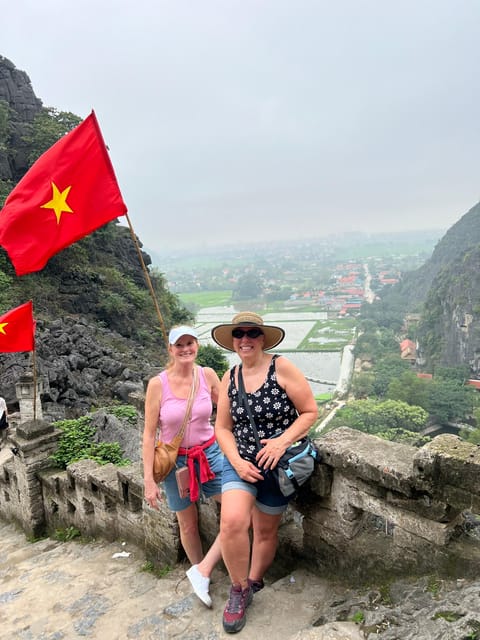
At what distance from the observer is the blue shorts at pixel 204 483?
3453 millimetres

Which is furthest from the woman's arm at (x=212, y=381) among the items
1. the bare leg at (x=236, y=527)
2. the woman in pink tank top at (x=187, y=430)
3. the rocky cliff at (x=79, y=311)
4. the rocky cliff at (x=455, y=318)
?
the rocky cliff at (x=455, y=318)

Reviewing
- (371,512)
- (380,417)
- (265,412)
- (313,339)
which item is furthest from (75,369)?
(313,339)

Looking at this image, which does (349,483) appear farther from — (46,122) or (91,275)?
(46,122)

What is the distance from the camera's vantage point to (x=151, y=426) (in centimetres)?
335

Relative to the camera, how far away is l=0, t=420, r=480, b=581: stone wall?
249 cm

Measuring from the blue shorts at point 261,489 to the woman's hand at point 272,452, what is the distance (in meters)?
0.14

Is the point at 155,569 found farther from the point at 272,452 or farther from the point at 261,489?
the point at 272,452

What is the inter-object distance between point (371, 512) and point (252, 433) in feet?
3.08

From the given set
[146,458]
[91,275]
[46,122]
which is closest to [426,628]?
[146,458]

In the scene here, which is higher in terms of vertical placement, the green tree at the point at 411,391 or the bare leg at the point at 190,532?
the bare leg at the point at 190,532

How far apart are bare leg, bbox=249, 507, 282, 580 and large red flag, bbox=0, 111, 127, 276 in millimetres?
3214

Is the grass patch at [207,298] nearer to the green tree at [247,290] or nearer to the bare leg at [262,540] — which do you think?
the green tree at [247,290]

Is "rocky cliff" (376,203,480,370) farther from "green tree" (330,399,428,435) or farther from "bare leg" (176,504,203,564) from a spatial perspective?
"bare leg" (176,504,203,564)

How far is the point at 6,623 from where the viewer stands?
3.84 m
